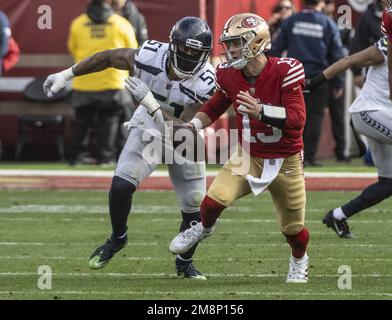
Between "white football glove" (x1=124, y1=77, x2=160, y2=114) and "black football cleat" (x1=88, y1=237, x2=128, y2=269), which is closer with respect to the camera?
"white football glove" (x1=124, y1=77, x2=160, y2=114)

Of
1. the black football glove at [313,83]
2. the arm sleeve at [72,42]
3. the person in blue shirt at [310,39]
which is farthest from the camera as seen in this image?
the arm sleeve at [72,42]

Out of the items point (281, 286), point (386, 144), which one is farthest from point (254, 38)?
point (386, 144)

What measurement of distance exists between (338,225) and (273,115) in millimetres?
2594

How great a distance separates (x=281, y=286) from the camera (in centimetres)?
710

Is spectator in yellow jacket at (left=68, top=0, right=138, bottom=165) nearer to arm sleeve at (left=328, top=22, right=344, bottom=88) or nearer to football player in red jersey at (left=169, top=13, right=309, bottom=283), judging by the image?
Answer: arm sleeve at (left=328, top=22, right=344, bottom=88)

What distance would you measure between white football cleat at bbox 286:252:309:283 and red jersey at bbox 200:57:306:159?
616 millimetres

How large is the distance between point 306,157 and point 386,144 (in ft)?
18.6

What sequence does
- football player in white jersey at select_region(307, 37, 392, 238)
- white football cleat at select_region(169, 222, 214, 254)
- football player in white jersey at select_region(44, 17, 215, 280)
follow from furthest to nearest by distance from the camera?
football player in white jersey at select_region(307, 37, 392, 238), football player in white jersey at select_region(44, 17, 215, 280), white football cleat at select_region(169, 222, 214, 254)

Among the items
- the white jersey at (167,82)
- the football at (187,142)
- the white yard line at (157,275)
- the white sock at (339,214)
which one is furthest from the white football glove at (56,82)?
the white sock at (339,214)

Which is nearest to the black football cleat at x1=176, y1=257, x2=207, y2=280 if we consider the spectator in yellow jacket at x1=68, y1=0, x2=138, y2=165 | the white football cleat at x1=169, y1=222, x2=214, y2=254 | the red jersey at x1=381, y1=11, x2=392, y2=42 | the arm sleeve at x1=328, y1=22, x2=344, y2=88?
the white football cleat at x1=169, y1=222, x2=214, y2=254

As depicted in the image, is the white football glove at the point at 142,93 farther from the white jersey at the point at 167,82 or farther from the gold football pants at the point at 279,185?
the gold football pants at the point at 279,185

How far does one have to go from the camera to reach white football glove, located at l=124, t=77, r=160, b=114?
722 cm

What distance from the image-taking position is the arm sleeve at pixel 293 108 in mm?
6945
